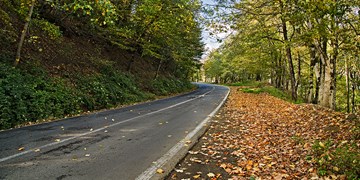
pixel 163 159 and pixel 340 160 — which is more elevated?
pixel 340 160

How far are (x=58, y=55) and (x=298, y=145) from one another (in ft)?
48.5

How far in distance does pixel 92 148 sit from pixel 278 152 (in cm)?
442

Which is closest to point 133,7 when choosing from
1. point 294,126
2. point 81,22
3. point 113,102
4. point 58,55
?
point 81,22

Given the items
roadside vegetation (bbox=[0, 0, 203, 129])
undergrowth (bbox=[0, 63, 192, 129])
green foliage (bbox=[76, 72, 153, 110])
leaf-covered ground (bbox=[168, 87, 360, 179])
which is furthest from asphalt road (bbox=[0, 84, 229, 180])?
green foliage (bbox=[76, 72, 153, 110])

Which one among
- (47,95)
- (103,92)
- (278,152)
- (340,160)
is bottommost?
(278,152)

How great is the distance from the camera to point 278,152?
596 cm

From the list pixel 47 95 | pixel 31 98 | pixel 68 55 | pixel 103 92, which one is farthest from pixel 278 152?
pixel 68 55

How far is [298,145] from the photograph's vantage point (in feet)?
20.6

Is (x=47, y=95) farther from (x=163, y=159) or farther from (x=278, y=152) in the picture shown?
(x=278, y=152)

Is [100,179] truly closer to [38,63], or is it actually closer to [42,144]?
[42,144]

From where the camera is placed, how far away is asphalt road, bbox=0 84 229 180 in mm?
4609

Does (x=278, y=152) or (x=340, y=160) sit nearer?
(x=340, y=160)

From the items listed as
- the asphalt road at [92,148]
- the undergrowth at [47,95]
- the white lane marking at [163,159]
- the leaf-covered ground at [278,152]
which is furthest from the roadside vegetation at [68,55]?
the leaf-covered ground at [278,152]

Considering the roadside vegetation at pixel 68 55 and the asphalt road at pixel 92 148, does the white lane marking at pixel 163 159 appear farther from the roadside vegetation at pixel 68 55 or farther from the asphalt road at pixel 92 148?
the roadside vegetation at pixel 68 55
